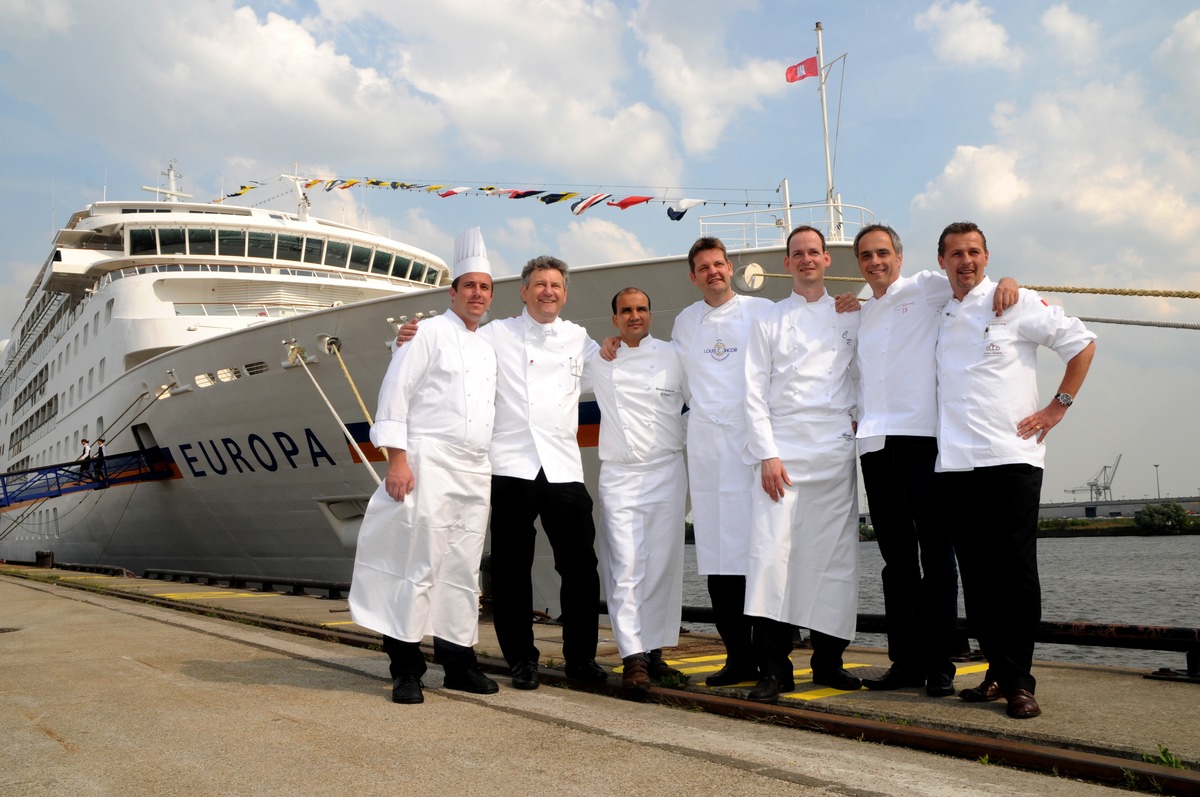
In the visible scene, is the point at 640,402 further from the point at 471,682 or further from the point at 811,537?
the point at 471,682

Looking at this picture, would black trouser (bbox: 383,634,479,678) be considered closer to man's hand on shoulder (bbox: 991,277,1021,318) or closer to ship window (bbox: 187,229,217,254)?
man's hand on shoulder (bbox: 991,277,1021,318)

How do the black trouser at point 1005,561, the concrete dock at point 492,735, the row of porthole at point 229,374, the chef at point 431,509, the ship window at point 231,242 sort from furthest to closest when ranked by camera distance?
the ship window at point 231,242, the row of porthole at point 229,374, the chef at point 431,509, the black trouser at point 1005,561, the concrete dock at point 492,735

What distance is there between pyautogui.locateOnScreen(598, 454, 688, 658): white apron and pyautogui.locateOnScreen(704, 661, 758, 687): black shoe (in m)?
0.26

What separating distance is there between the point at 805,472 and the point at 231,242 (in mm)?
14705

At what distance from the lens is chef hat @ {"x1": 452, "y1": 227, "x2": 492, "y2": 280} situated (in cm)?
434

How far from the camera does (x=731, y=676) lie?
3.99 m

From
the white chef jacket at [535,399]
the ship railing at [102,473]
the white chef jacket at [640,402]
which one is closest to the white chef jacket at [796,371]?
the white chef jacket at [640,402]

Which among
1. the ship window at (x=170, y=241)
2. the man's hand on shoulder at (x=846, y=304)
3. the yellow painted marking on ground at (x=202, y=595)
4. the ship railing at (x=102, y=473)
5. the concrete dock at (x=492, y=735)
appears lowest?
the yellow painted marking on ground at (x=202, y=595)

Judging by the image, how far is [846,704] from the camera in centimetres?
344

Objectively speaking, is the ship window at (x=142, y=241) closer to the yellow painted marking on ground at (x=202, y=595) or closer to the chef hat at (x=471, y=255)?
the yellow painted marking on ground at (x=202, y=595)

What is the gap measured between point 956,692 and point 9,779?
3.19 m

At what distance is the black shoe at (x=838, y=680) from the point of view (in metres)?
3.85

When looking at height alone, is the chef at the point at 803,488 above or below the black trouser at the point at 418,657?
above

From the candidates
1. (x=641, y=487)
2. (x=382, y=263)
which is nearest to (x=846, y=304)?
(x=641, y=487)
